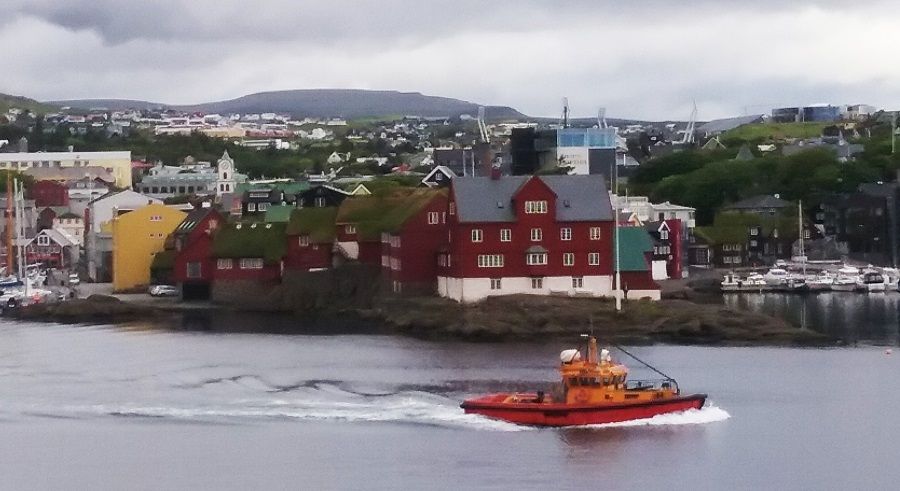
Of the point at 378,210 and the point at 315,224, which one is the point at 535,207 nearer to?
the point at 378,210

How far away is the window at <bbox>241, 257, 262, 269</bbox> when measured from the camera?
5612 centimetres

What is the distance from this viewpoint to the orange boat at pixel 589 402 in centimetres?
3061

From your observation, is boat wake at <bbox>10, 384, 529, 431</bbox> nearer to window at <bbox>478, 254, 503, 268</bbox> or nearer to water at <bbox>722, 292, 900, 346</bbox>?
window at <bbox>478, 254, 503, 268</bbox>

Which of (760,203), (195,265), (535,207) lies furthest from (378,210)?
(760,203)

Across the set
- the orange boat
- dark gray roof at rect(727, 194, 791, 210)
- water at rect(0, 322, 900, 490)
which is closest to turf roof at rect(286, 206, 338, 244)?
water at rect(0, 322, 900, 490)

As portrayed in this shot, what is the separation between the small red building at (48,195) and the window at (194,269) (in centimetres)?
2130

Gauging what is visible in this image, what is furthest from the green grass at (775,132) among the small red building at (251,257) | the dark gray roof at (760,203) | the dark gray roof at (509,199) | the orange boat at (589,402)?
the orange boat at (589,402)

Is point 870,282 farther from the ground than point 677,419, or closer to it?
farther from the ground

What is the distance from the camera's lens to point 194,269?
56.9 meters

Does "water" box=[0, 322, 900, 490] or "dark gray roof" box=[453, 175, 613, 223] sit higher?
"dark gray roof" box=[453, 175, 613, 223]

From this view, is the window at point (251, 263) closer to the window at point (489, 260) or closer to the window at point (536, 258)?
the window at point (489, 260)

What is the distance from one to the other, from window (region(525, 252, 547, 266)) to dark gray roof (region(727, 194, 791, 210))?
26.0 metres

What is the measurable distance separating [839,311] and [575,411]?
76.7 ft

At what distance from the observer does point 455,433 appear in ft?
99.5
